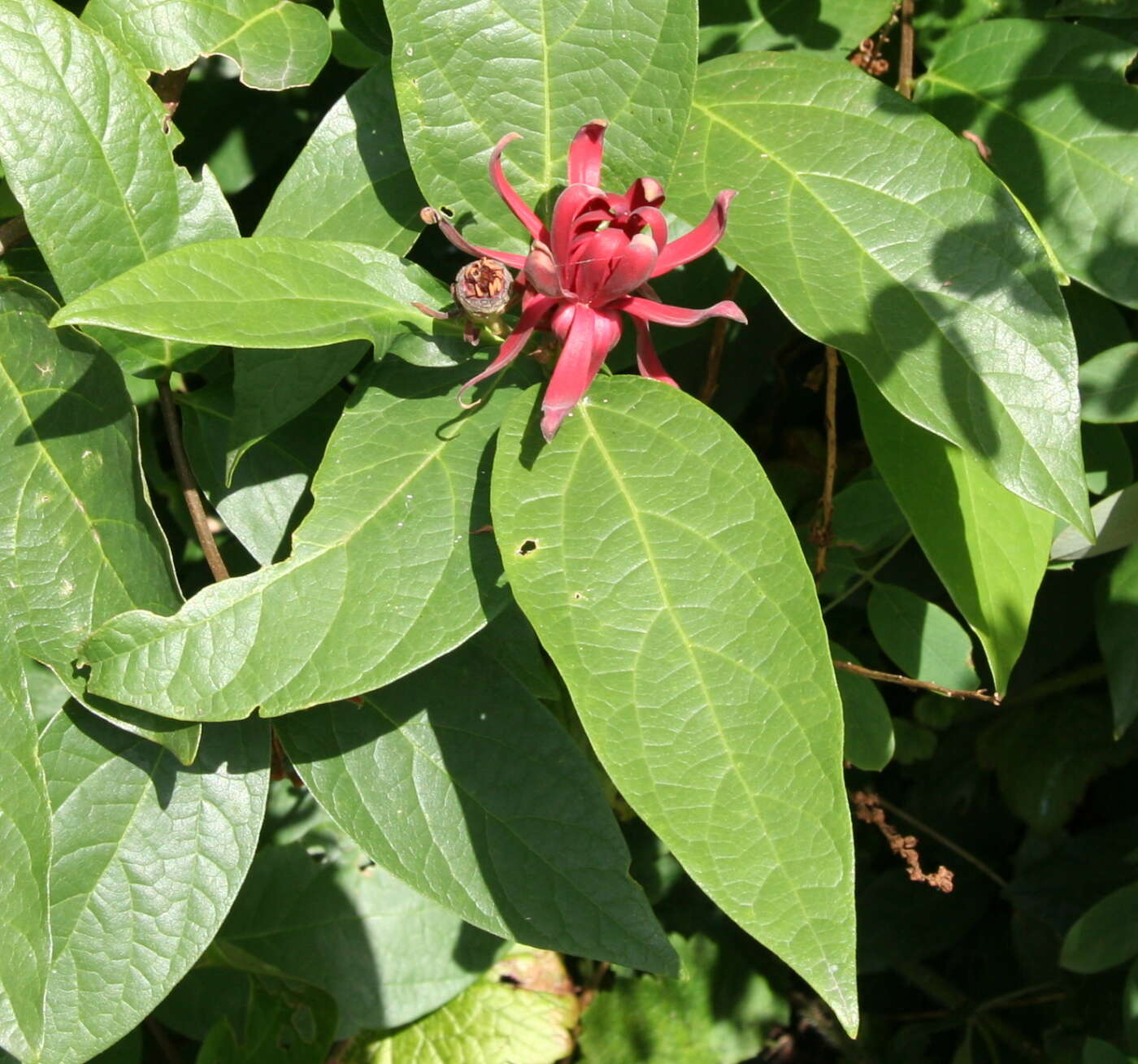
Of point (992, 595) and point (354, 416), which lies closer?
point (354, 416)

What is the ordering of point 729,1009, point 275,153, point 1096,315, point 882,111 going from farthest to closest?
point 729,1009 → point 275,153 → point 1096,315 → point 882,111

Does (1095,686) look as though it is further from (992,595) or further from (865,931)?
(992,595)

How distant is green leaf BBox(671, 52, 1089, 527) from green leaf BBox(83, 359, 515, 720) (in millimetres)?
348

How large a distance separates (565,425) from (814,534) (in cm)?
52

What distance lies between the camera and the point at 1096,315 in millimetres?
1427

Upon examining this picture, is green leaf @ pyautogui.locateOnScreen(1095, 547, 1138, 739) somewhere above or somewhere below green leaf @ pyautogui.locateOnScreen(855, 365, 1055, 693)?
below

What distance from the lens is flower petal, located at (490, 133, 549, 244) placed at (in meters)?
0.93

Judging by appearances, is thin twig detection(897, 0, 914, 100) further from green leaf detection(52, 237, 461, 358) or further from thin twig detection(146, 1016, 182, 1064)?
thin twig detection(146, 1016, 182, 1064)

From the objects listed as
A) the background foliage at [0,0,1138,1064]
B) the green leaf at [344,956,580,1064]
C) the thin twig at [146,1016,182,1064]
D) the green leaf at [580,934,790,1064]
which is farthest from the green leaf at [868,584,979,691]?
the thin twig at [146,1016,182,1064]

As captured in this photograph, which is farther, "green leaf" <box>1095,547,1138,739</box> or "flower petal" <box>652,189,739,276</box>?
"green leaf" <box>1095,547,1138,739</box>

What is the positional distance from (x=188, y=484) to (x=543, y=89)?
1.70 feet

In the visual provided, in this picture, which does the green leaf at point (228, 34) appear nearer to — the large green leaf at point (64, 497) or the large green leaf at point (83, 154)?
the large green leaf at point (83, 154)

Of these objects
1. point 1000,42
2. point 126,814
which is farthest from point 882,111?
point 126,814

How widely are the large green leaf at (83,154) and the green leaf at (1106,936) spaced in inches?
54.1
